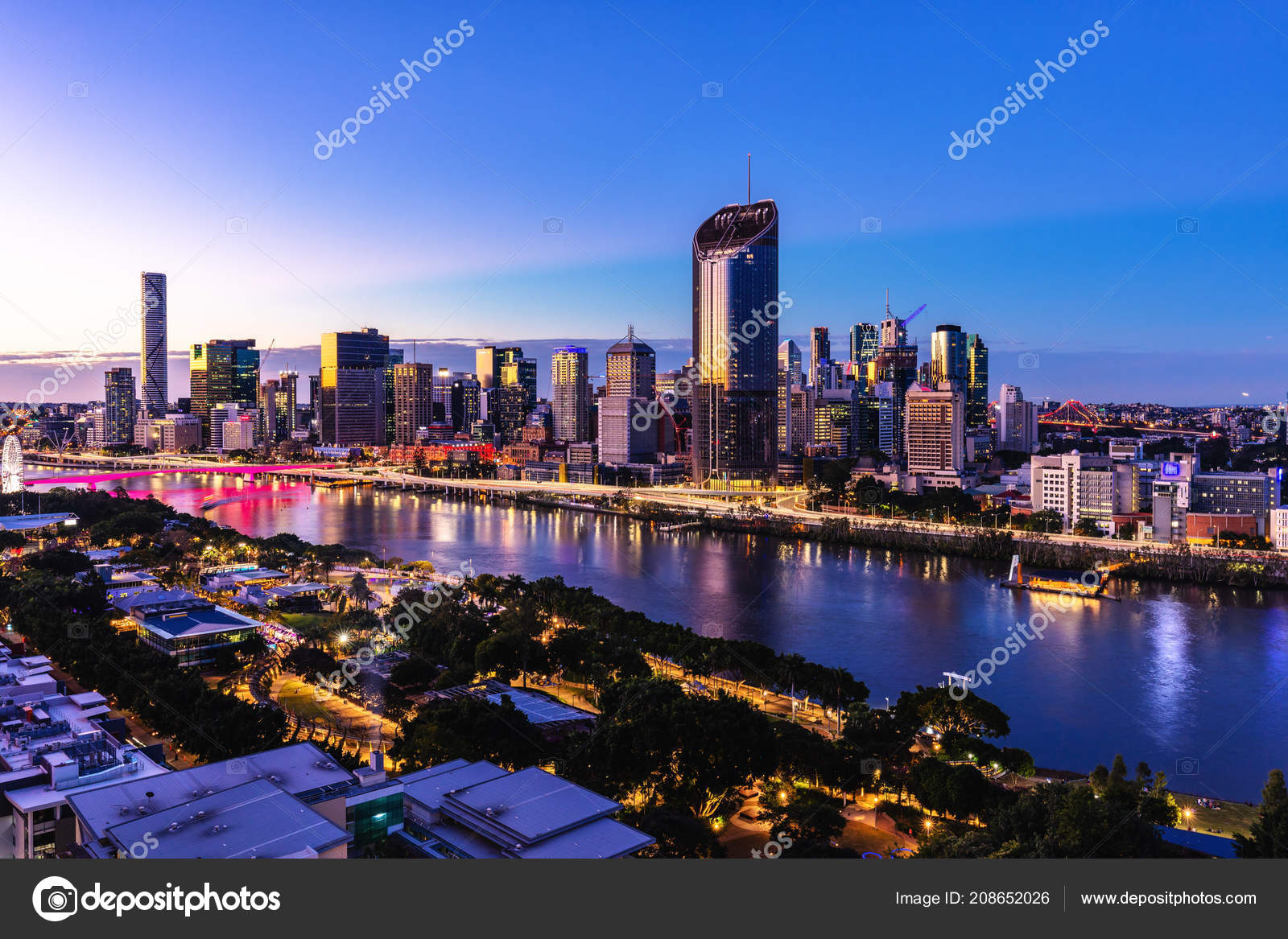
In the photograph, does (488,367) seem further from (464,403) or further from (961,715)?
(961,715)

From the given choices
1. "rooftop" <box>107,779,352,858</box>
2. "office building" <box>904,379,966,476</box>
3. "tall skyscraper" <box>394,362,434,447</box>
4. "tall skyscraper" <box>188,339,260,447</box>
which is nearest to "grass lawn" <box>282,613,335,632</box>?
"rooftop" <box>107,779,352,858</box>

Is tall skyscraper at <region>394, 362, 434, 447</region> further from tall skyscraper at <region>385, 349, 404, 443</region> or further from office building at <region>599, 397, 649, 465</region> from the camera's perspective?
office building at <region>599, 397, 649, 465</region>

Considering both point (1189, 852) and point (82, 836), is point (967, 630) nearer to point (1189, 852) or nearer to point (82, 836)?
point (1189, 852)

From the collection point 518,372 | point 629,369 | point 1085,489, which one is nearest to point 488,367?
point 518,372

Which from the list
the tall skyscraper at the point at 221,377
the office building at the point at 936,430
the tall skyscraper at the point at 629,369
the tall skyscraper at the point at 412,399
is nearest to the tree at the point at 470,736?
the office building at the point at 936,430
